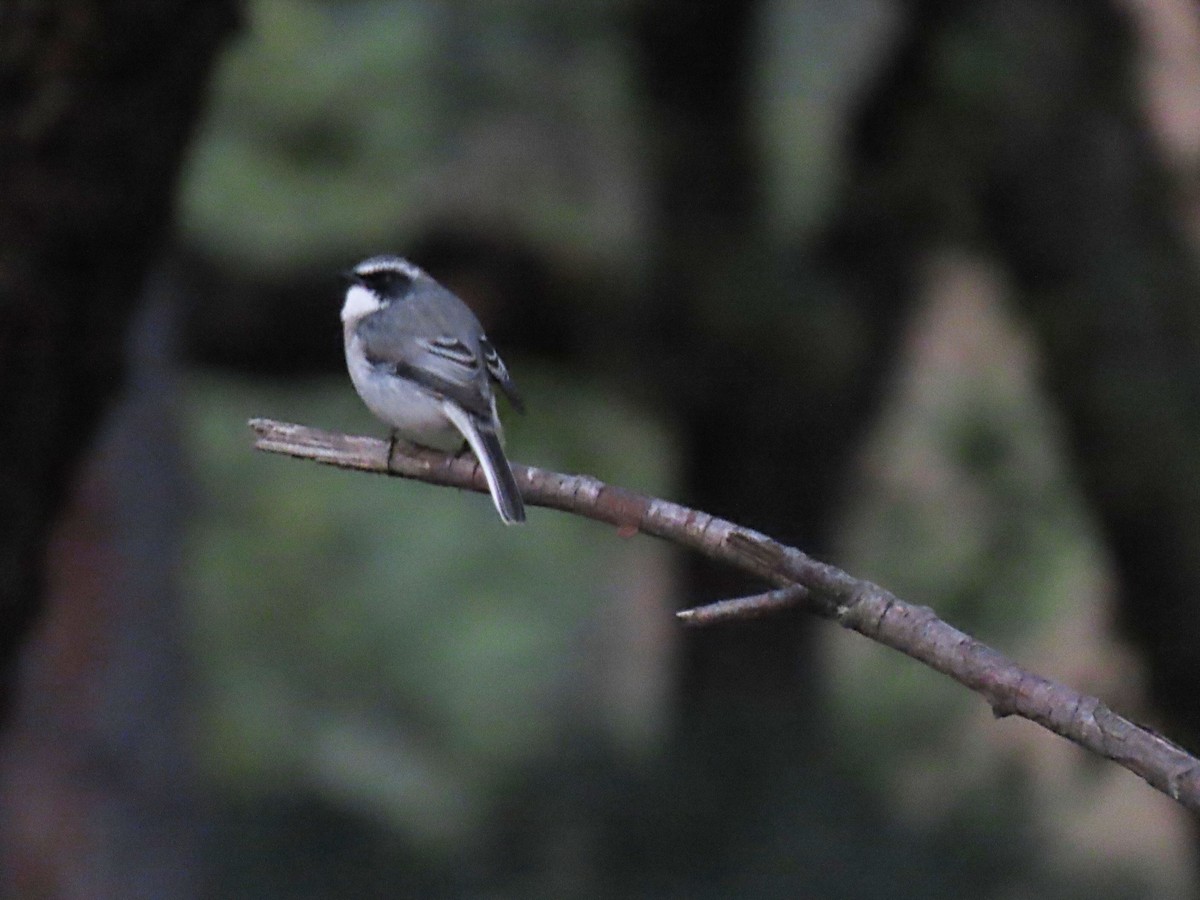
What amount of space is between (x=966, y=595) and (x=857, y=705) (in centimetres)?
203

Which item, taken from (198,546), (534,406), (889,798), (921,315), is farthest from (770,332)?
(198,546)

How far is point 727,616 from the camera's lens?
8.25 ft

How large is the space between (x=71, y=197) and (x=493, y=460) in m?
2.12

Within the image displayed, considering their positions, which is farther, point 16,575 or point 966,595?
point 966,595

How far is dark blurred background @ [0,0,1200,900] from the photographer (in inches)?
246

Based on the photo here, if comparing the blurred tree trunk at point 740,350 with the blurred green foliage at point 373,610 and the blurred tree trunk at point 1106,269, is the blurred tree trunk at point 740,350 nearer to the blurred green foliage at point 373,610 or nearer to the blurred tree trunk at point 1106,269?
the blurred green foliage at point 373,610

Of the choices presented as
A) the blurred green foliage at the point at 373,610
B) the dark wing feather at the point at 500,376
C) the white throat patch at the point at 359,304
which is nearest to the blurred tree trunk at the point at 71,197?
the white throat patch at the point at 359,304

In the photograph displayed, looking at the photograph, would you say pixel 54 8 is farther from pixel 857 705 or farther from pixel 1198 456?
pixel 857 705

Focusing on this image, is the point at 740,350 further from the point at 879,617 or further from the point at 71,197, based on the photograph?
the point at 879,617

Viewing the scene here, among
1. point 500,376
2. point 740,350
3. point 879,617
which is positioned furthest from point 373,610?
point 879,617

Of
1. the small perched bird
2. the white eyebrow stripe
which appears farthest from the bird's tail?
the white eyebrow stripe

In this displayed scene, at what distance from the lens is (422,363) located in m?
4.44

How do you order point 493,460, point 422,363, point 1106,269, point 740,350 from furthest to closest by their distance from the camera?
point 740,350, point 1106,269, point 422,363, point 493,460

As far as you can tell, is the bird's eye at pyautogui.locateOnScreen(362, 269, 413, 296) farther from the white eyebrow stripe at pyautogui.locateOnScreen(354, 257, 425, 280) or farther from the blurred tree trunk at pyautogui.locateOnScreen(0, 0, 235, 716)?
the blurred tree trunk at pyautogui.locateOnScreen(0, 0, 235, 716)
